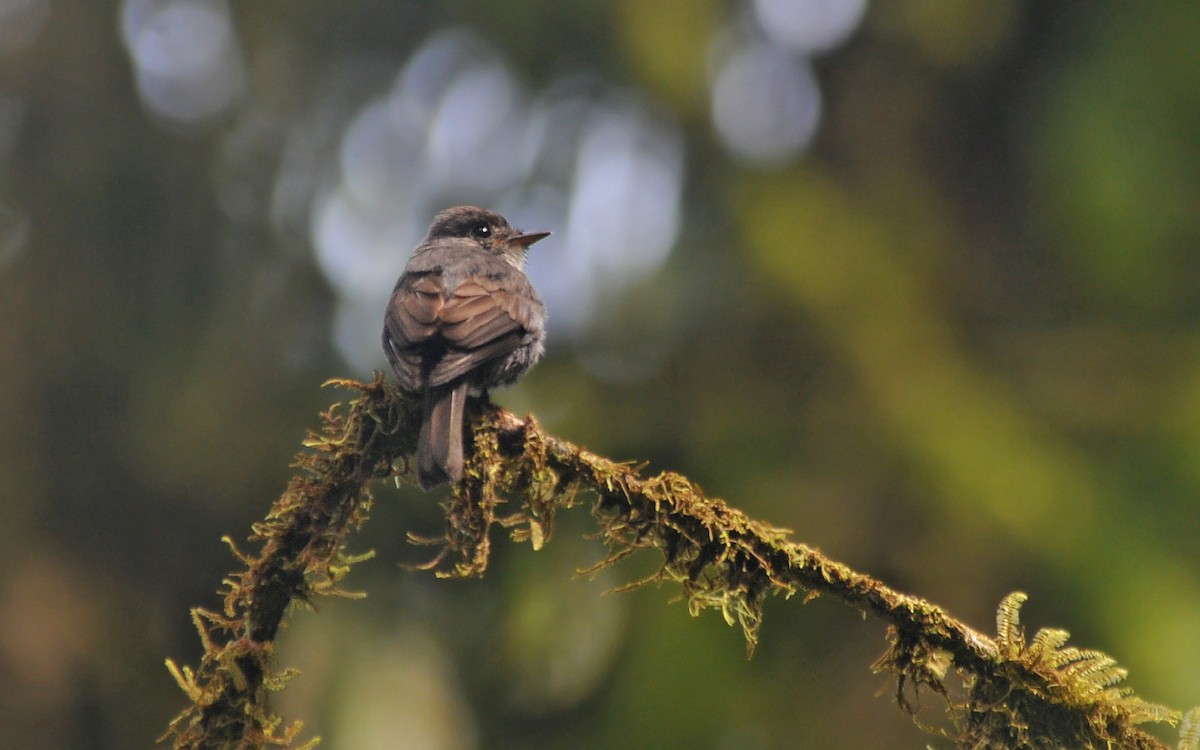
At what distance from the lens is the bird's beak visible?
562cm

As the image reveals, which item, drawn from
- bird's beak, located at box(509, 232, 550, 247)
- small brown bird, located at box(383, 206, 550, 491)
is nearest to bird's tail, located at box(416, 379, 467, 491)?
small brown bird, located at box(383, 206, 550, 491)

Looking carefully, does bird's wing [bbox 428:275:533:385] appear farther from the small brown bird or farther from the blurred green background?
the blurred green background

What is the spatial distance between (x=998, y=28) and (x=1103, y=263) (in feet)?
7.88

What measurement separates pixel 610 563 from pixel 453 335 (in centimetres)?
133

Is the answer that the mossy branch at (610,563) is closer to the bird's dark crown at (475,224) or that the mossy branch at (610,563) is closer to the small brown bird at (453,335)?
the small brown bird at (453,335)

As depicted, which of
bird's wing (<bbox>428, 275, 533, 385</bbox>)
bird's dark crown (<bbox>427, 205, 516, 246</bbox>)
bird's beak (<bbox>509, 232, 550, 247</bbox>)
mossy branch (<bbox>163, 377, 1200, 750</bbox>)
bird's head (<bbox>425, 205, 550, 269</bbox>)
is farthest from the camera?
bird's dark crown (<bbox>427, 205, 516, 246</bbox>)

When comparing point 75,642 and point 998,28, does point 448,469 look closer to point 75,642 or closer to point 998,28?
point 75,642

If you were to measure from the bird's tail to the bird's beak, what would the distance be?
2.01m

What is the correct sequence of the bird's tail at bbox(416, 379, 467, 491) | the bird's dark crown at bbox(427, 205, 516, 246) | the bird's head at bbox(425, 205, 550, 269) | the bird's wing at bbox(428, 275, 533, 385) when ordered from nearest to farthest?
1. the bird's tail at bbox(416, 379, 467, 491)
2. the bird's wing at bbox(428, 275, 533, 385)
3. the bird's head at bbox(425, 205, 550, 269)
4. the bird's dark crown at bbox(427, 205, 516, 246)

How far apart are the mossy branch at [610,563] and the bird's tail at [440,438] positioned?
109 mm

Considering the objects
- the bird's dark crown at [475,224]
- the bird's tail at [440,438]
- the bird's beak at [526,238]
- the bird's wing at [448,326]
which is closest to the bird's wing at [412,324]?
the bird's wing at [448,326]

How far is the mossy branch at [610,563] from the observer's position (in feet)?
8.98

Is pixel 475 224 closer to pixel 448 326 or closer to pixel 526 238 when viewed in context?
pixel 526 238

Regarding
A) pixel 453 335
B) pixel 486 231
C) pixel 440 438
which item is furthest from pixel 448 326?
pixel 486 231
